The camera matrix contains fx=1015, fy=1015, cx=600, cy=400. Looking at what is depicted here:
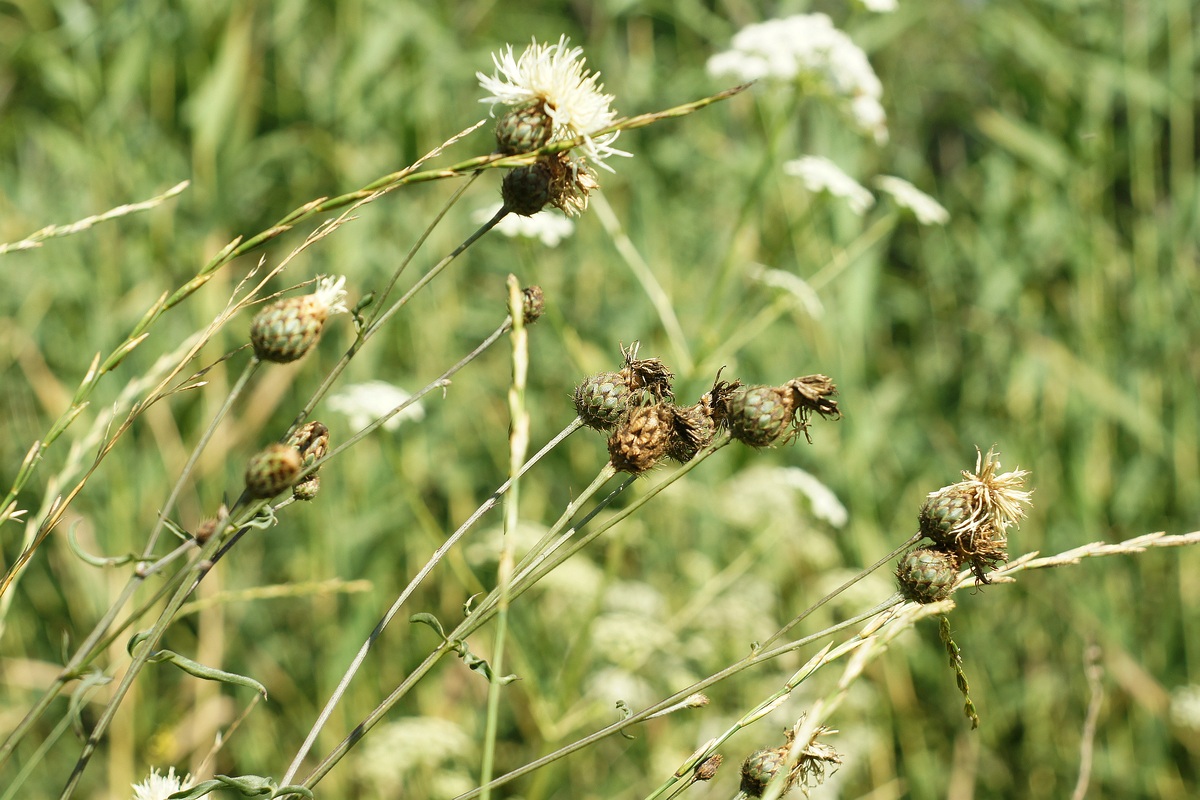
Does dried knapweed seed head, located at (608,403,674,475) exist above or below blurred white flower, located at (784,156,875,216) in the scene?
below

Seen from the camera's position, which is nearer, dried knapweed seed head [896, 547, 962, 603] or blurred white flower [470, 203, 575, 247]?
dried knapweed seed head [896, 547, 962, 603]

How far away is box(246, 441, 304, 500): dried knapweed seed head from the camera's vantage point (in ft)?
1.66

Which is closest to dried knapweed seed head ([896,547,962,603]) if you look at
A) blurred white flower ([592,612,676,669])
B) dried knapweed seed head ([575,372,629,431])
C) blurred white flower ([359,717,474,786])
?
dried knapweed seed head ([575,372,629,431])

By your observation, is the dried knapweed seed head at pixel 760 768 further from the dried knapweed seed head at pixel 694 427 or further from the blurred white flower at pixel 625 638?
the blurred white flower at pixel 625 638

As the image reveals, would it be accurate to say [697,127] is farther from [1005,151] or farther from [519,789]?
[519,789]

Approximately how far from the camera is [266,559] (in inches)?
90.7

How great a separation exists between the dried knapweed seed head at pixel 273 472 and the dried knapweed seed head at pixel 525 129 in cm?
26

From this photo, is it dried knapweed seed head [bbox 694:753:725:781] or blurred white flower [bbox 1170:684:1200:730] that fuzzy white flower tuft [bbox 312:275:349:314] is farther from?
blurred white flower [bbox 1170:684:1200:730]

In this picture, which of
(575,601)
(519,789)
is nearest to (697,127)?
(575,601)

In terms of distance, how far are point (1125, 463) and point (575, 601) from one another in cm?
137

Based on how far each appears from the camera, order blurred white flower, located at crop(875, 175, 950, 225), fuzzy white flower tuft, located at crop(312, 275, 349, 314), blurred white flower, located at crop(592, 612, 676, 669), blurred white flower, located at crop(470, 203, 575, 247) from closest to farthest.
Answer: fuzzy white flower tuft, located at crop(312, 275, 349, 314) < blurred white flower, located at crop(470, 203, 575, 247) < blurred white flower, located at crop(875, 175, 950, 225) < blurred white flower, located at crop(592, 612, 676, 669)

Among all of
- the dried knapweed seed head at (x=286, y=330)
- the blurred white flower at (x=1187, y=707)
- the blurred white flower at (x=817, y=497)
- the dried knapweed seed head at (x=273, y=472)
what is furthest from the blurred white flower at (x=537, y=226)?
the blurred white flower at (x=1187, y=707)

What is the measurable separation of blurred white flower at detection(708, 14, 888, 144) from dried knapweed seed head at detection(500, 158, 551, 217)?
981 millimetres

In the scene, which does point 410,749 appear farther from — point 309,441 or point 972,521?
point 972,521
